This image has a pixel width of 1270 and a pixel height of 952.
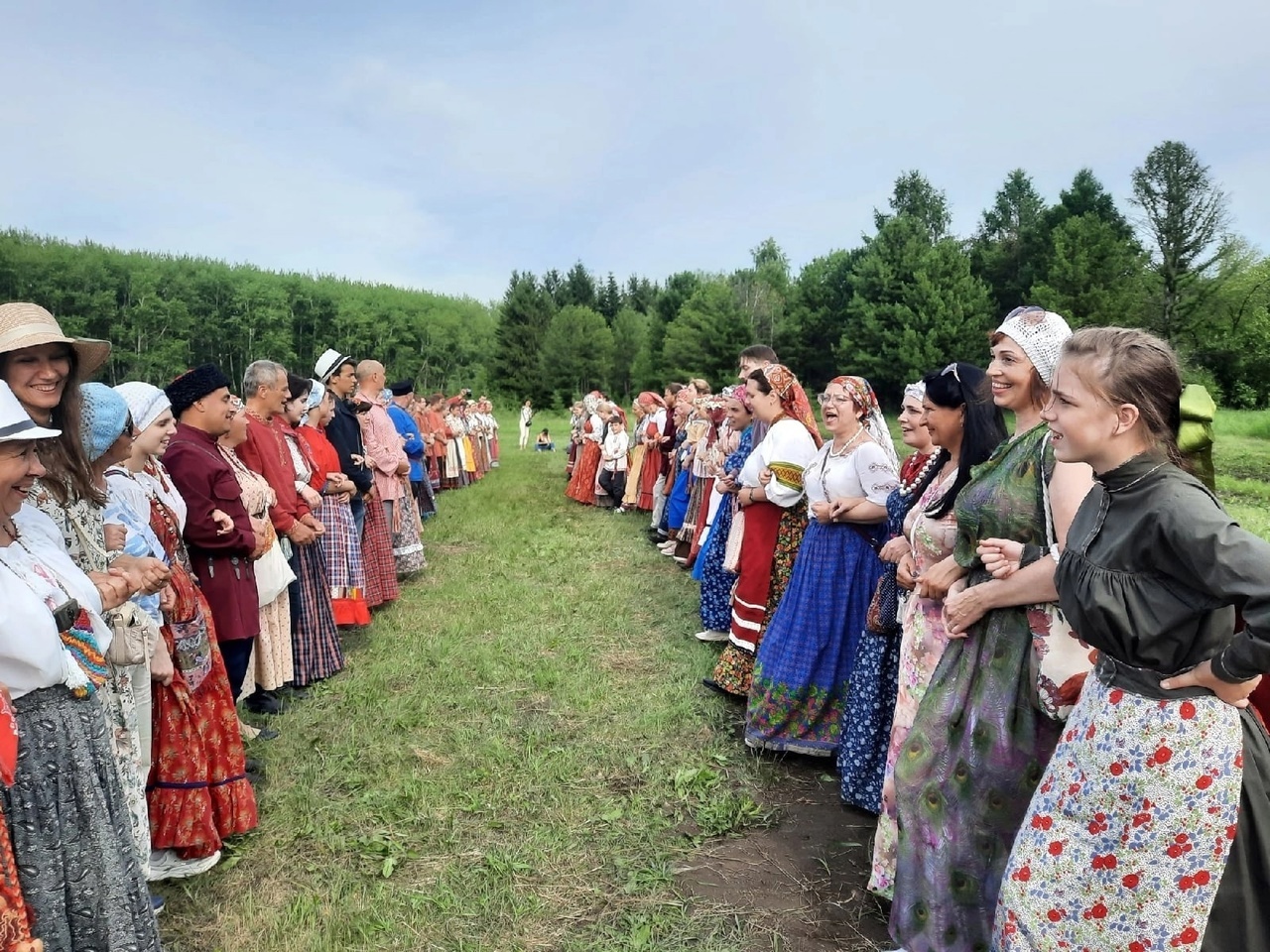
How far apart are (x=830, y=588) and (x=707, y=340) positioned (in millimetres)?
46196

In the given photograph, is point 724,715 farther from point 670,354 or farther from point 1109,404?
point 670,354

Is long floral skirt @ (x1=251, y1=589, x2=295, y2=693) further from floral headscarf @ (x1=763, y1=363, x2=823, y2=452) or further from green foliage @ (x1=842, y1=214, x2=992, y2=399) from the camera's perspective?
green foliage @ (x1=842, y1=214, x2=992, y2=399)

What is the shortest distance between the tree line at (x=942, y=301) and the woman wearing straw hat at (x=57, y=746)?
34.2 m

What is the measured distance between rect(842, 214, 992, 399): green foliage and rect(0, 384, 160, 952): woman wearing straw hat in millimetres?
41103

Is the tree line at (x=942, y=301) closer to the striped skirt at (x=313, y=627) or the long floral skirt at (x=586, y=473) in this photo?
the long floral skirt at (x=586, y=473)

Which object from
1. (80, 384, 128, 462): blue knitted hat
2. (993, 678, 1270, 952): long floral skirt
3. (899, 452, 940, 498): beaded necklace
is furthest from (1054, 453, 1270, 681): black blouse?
(80, 384, 128, 462): blue knitted hat

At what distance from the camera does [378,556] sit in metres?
6.65

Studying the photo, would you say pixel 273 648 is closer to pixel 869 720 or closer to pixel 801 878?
pixel 801 878

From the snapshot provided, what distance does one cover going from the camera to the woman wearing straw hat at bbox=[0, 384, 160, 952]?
1810mm

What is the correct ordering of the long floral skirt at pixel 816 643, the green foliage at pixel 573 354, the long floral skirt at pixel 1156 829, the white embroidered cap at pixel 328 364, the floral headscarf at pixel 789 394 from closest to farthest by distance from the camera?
1. the long floral skirt at pixel 1156 829
2. the long floral skirt at pixel 816 643
3. the floral headscarf at pixel 789 394
4. the white embroidered cap at pixel 328 364
5. the green foliage at pixel 573 354

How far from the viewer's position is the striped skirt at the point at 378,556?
6.55m

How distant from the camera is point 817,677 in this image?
3803mm

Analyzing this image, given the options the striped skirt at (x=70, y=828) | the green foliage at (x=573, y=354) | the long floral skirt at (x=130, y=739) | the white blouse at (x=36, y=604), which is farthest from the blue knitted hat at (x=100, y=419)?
the green foliage at (x=573, y=354)

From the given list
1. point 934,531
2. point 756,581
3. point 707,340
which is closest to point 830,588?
point 756,581
